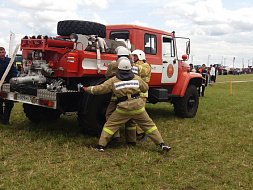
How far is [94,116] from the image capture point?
603 cm

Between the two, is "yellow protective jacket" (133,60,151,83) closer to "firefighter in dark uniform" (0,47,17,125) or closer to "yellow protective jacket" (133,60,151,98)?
"yellow protective jacket" (133,60,151,98)

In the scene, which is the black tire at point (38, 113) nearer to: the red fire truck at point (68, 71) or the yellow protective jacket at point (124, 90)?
the red fire truck at point (68, 71)

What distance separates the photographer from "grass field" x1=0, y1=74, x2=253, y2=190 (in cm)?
412

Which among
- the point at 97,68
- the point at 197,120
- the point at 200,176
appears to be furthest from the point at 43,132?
the point at 197,120

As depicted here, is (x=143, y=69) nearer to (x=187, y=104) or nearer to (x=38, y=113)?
(x=38, y=113)

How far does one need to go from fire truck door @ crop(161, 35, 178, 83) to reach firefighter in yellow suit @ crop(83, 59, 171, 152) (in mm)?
2826

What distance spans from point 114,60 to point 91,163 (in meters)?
2.42

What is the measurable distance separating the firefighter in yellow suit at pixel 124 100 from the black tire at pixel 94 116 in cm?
49

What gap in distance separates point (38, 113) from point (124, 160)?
3202 mm

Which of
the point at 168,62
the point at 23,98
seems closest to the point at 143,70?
the point at 168,62

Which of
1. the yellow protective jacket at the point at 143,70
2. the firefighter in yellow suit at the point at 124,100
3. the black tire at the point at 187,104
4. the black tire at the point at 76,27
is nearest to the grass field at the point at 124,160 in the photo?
the firefighter in yellow suit at the point at 124,100

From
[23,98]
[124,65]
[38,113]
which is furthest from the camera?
[38,113]

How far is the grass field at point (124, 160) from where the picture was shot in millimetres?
4121

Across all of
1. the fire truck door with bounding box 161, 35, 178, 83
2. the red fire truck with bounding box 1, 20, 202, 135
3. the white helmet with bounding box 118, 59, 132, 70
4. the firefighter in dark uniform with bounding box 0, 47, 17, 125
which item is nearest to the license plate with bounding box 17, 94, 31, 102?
the red fire truck with bounding box 1, 20, 202, 135
